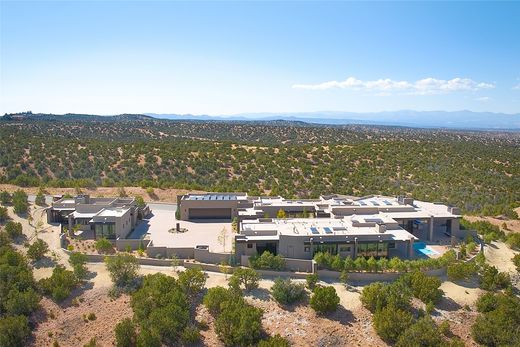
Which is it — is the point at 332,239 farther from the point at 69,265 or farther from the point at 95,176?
the point at 95,176

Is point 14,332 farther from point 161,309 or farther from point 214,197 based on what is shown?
point 214,197

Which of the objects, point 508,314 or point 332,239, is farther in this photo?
point 332,239

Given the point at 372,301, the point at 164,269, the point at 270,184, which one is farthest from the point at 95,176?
the point at 372,301

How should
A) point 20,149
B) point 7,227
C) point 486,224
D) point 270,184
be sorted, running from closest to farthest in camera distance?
point 7,227
point 486,224
point 270,184
point 20,149

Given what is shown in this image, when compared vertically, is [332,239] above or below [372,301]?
above

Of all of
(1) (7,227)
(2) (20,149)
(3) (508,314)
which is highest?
(2) (20,149)

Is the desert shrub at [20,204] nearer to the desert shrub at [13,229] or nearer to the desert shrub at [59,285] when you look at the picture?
the desert shrub at [13,229]

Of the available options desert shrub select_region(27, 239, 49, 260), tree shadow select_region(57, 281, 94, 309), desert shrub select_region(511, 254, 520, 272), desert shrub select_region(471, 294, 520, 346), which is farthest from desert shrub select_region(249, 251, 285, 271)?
desert shrub select_region(511, 254, 520, 272)
